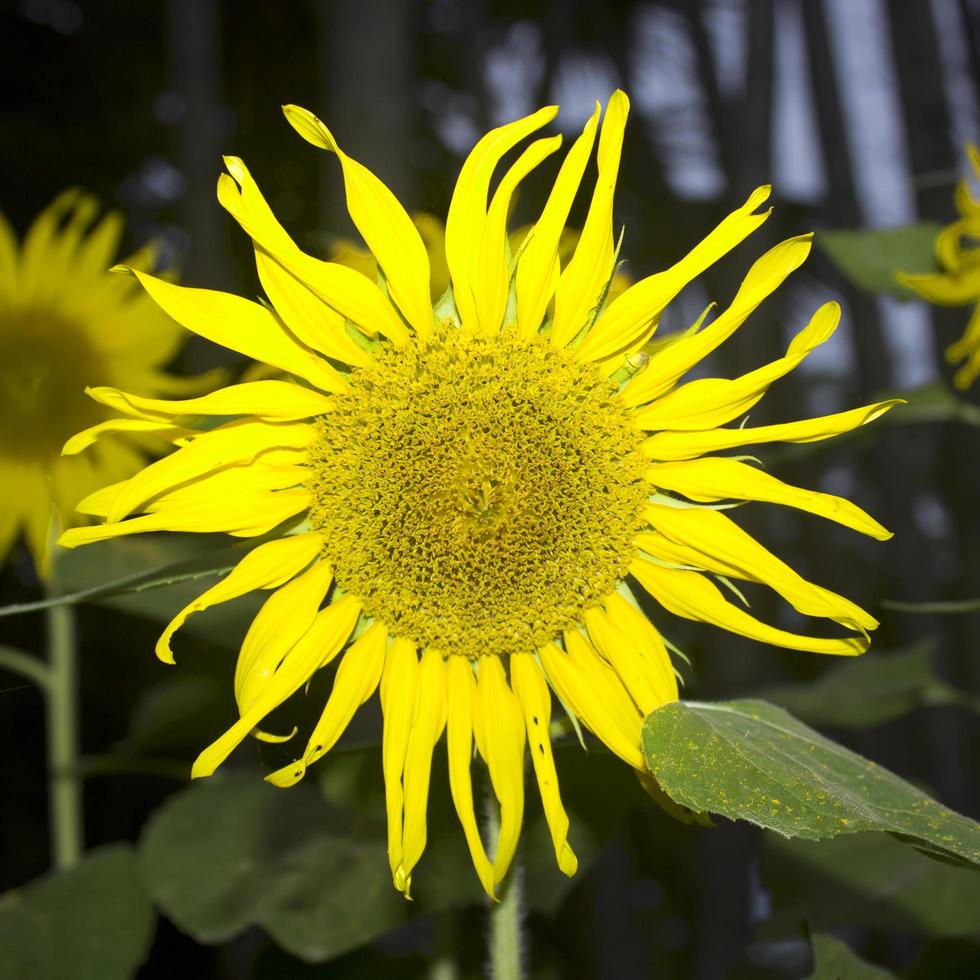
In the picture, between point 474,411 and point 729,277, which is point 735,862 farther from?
point 474,411

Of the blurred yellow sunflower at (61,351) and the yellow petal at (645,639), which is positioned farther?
the blurred yellow sunflower at (61,351)

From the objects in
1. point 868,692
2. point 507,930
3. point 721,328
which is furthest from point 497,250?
point 868,692

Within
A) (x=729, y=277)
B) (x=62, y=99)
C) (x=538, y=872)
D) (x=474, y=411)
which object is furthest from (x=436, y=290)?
(x=62, y=99)

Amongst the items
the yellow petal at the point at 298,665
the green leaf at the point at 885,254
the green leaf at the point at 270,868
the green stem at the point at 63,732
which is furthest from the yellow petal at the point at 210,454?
the green leaf at the point at 885,254

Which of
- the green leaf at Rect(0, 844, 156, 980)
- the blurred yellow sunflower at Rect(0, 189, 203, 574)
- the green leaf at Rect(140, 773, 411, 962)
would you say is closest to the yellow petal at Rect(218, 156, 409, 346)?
the green leaf at Rect(140, 773, 411, 962)

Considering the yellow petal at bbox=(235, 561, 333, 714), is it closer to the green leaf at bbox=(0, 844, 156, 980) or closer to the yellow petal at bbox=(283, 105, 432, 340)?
the yellow petal at bbox=(283, 105, 432, 340)

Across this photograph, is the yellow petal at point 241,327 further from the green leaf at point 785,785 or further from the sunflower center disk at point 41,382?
the sunflower center disk at point 41,382
